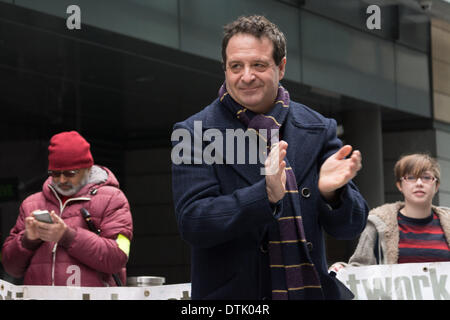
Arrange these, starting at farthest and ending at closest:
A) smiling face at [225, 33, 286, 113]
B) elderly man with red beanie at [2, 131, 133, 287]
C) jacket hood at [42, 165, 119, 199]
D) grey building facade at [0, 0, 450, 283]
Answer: grey building facade at [0, 0, 450, 283] < jacket hood at [42, 165, 119, 199] < elderly man with red beanie at [2, 131, 133, 287] < smiling face at [225, 33, 286, 113]

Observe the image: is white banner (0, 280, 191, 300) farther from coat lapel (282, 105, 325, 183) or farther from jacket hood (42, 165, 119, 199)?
coat lapel (282, 105, 325, 183)

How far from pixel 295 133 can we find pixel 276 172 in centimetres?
33

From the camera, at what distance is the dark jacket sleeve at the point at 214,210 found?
261 centimetres

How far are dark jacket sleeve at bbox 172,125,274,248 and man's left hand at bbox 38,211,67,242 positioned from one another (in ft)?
6.52

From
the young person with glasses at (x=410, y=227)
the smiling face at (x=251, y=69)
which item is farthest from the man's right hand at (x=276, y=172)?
the young person with glasses at (x=410, y=227)

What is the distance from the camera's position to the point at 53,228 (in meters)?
4.58

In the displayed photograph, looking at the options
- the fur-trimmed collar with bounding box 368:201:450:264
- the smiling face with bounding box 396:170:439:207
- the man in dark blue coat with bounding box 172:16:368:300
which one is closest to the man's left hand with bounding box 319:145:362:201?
the man in dark blue coat with bounding box 172:16:368:300

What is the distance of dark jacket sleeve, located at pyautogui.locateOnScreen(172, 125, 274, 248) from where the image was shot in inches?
103

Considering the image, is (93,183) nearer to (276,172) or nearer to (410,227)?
(410,227)

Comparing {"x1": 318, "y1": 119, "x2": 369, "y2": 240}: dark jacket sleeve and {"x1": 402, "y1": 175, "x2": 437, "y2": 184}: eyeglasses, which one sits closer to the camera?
{"x1": 318, "y1": 119, "x2": 369, "y2": 240}: dark jacket sleeve

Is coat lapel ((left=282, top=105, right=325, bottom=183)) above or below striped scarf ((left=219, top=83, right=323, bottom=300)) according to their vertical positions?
above

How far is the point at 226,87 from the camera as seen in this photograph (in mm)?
2908

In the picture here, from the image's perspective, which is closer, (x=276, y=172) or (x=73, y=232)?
(x=276, y=172)

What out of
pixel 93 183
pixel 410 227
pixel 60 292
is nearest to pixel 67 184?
pixel 93 183
